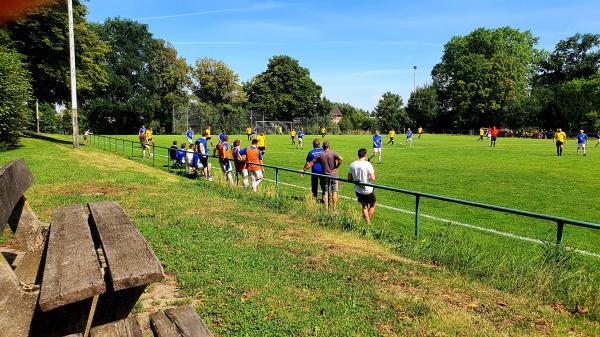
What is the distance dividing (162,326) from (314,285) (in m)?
2.03

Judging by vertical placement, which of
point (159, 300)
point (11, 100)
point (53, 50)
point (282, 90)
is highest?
point (282, 90)

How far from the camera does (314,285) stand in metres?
4.52

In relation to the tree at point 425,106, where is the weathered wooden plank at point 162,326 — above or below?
below

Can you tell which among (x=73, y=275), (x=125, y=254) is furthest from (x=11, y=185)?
(x=73, y=275)

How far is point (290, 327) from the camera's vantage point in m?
3.64

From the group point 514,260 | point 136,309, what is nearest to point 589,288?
point 514,260

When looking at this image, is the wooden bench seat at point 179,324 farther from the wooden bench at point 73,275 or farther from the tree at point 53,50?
the tree at point 53,50

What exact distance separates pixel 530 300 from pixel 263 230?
360 cm

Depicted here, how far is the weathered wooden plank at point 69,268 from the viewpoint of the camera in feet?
8.26

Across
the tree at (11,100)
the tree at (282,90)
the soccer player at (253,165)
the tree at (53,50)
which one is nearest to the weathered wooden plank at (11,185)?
the soccer player at (253,165)

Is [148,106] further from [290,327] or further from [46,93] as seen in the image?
[290,327]

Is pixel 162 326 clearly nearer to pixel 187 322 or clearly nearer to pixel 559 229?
pixel 187 322

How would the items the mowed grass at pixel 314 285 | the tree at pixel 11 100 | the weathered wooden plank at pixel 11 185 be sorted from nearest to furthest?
the weathered wooden plank at pixel 11 185, the mowed grass at pixel 314 285, the tree at pixel 11 100

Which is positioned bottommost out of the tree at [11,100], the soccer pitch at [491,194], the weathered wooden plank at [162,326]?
the soccer pitch at [491,194]
